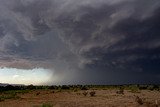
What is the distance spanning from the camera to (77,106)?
4416 centimetres

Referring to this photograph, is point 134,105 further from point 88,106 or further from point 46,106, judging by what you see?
point 46,106

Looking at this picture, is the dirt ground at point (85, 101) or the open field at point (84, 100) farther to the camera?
the open field at point (84, 100)

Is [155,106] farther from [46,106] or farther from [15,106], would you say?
[15,106]

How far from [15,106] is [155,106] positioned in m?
21.1

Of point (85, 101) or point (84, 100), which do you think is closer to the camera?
point (85, 101)

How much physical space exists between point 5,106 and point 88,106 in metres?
12.8

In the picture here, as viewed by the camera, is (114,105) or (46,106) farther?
(114,105)

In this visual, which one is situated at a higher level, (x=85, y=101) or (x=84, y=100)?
(x=84, y=100)

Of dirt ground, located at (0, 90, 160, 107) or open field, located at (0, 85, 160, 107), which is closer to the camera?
dirt ground, located at (0, 90, 160, 107)

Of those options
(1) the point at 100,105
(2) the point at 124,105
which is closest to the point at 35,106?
(1) the point at 100,105

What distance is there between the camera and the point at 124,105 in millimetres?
45250

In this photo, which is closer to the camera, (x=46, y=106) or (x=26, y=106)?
(x=46, y=106)

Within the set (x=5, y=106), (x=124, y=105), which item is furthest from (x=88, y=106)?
(x=5, y=106)

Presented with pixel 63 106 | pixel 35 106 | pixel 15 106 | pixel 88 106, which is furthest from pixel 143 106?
pixel 15 106
